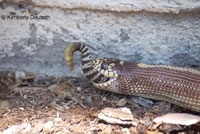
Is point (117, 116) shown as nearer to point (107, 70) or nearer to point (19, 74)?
point (107, 70)

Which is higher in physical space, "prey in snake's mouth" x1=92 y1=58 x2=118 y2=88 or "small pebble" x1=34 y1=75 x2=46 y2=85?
"prey in snake's mouth" x1=92 y1=58 x2=118 y2=88

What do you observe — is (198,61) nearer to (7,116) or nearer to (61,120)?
(61,120)

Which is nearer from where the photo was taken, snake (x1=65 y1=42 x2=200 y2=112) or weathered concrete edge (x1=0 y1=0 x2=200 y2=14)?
snake (x1=65 y1=42 x2=200 y2=112)

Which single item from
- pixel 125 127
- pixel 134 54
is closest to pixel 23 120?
pixel 125 127

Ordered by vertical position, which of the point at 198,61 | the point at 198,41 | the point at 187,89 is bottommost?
the point at 187,89

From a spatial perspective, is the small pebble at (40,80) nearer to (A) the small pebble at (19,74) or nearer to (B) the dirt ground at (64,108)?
(B) the dirt ground at (64,108)

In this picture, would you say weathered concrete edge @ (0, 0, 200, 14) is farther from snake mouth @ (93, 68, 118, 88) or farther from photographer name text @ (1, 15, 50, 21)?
snake mouth @ (93, 68, 118, 88)

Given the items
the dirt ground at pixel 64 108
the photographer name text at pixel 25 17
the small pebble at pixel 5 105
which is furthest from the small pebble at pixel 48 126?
the photographer name text at pixel 25 17

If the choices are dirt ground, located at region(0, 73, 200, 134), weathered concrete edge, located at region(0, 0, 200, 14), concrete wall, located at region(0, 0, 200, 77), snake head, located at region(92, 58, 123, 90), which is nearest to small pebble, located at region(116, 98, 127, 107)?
dirt ground, located at region(0, 73, 200, 134)
